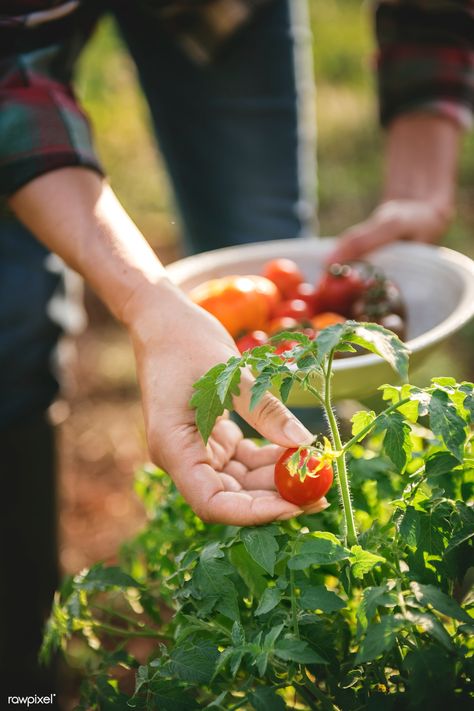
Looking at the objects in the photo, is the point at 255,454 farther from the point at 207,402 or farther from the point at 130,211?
the point at 130,211

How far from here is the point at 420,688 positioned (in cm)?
68

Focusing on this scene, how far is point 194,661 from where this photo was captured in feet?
2.51

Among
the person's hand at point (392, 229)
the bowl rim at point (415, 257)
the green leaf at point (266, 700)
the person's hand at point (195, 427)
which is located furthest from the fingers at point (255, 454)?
the person's hand at point (392, 229)

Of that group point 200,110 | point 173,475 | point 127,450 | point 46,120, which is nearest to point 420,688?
point 173,475

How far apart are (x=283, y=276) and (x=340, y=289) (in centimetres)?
12

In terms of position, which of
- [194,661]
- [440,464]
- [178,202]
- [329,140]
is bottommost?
[329,140]

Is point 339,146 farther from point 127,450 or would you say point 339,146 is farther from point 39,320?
point 39,320

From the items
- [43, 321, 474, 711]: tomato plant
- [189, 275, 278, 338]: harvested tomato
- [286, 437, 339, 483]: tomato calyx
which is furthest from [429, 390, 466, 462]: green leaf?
[189, 275, 278, 338]: harvested tomato

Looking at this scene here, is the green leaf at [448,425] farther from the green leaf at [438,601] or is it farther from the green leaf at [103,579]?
the green leaf at [103,579]

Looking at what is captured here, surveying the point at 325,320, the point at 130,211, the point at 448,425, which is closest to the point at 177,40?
the point at 325,320

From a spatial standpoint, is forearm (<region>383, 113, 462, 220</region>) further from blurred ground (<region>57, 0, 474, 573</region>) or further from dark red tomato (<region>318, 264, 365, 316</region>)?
blurred ground (<region>57, 0, 474, 573</region>)

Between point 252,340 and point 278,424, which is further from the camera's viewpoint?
point 252,340

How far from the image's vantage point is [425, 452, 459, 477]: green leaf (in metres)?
0.77

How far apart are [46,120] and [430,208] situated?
0.85 meters
